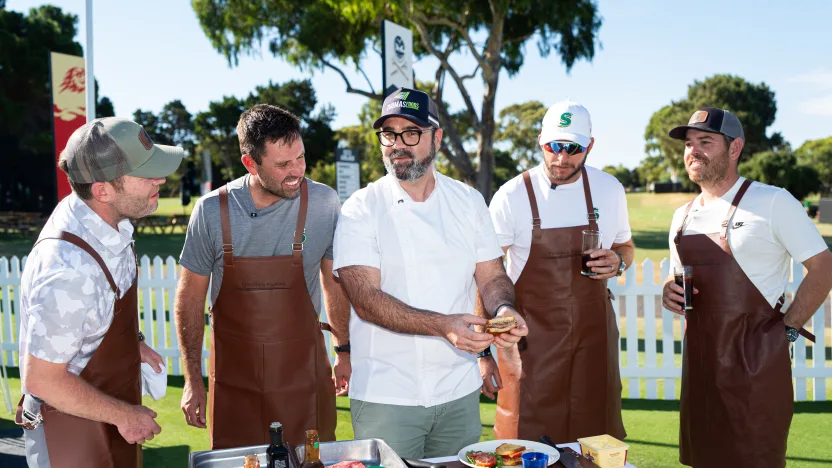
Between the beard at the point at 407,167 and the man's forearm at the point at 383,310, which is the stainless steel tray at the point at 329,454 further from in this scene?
the beard at the point at 407,167

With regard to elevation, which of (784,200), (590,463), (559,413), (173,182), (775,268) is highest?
(173,182)

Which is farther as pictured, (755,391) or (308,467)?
(755,391)

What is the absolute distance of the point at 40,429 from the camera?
223 cm

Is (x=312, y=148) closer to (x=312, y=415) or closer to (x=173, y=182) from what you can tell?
(x=173, y=182)

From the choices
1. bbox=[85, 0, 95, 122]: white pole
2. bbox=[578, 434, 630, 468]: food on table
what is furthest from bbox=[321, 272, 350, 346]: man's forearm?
bbox=[85, 0, 95, 122]: white pole

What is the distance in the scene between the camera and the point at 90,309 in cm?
212

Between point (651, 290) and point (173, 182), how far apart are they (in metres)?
75.1

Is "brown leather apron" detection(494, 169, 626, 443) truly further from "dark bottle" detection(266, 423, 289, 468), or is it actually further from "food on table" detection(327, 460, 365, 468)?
"dark bottle" detection(266, 423, 289, 468)

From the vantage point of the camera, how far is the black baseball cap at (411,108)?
8.78ft

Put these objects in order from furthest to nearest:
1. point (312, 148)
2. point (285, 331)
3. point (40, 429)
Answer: point (312, 148), point (285, 331), point (40, 429)

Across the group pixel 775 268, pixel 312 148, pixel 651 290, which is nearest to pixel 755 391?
pixel 775 268

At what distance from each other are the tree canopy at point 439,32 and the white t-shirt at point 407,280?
58.2 feet

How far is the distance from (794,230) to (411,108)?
6.81ft

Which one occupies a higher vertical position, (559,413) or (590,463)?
(590,463)
